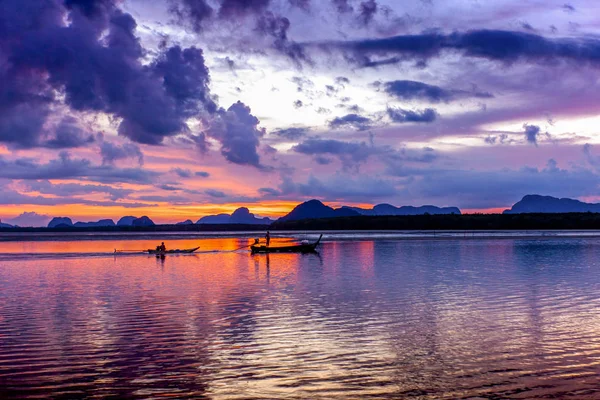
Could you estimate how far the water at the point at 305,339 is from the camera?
16.1 meters

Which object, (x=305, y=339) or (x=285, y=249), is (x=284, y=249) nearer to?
(x=285, y=249)

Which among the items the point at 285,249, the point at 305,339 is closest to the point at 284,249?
the point at 285,249

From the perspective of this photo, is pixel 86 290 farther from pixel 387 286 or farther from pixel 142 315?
pixel 387 286

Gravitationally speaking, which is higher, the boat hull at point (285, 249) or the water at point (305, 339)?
the boat hull at point (285, 249)

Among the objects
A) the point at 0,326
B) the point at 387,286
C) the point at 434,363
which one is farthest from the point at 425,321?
the point at 0,326

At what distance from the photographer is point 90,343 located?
2184cm

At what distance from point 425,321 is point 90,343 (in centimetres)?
1403

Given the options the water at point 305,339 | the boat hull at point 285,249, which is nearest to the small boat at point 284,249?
the boat hull at point 285,249

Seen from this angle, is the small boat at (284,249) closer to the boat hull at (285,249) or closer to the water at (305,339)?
the boat hull at (285,249)

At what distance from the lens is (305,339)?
21781 mm

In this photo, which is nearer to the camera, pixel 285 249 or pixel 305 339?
pixel 305 339

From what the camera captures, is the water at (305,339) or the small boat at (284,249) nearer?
the water at (305,339)

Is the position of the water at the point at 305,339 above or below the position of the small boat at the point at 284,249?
below

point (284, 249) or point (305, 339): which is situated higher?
point (284, 249)
